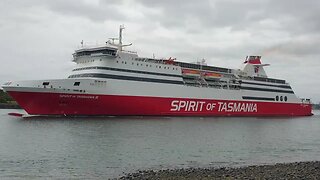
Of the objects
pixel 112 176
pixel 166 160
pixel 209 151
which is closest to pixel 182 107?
pixel 209 151

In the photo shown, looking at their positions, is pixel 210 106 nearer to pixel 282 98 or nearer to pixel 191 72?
pixel 191 72

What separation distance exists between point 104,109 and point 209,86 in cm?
2075

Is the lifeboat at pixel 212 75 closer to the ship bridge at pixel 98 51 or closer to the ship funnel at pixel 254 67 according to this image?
the ship funnel at pixel 254 67

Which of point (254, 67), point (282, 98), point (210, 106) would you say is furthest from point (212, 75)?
point (282, 98)

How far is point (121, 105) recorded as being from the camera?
48.2 metres

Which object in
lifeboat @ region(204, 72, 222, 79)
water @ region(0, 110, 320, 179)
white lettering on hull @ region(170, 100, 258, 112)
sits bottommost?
water @ region(0, 110, 320, 179)

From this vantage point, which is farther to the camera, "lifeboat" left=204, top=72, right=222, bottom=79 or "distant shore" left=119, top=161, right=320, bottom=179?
"lifeboat" left=204, top=72, right=222, bottom=79

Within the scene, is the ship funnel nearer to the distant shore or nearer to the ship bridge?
the ship bridge

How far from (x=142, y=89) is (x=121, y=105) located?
4.12m

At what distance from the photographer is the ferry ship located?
44.8 meters

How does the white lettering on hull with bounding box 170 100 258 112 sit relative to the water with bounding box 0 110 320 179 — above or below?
above

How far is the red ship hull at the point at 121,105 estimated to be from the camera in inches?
1750

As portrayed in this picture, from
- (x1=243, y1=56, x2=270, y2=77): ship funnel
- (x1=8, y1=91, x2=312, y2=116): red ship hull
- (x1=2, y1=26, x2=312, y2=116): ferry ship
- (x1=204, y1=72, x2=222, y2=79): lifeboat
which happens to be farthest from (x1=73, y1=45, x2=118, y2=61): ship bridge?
(x1=243, y1=56, x2=270, y2=77): ship funnel

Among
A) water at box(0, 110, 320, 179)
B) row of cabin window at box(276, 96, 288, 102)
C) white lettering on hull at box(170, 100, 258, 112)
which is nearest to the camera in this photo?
water at box(0, 110, 320, 179)
